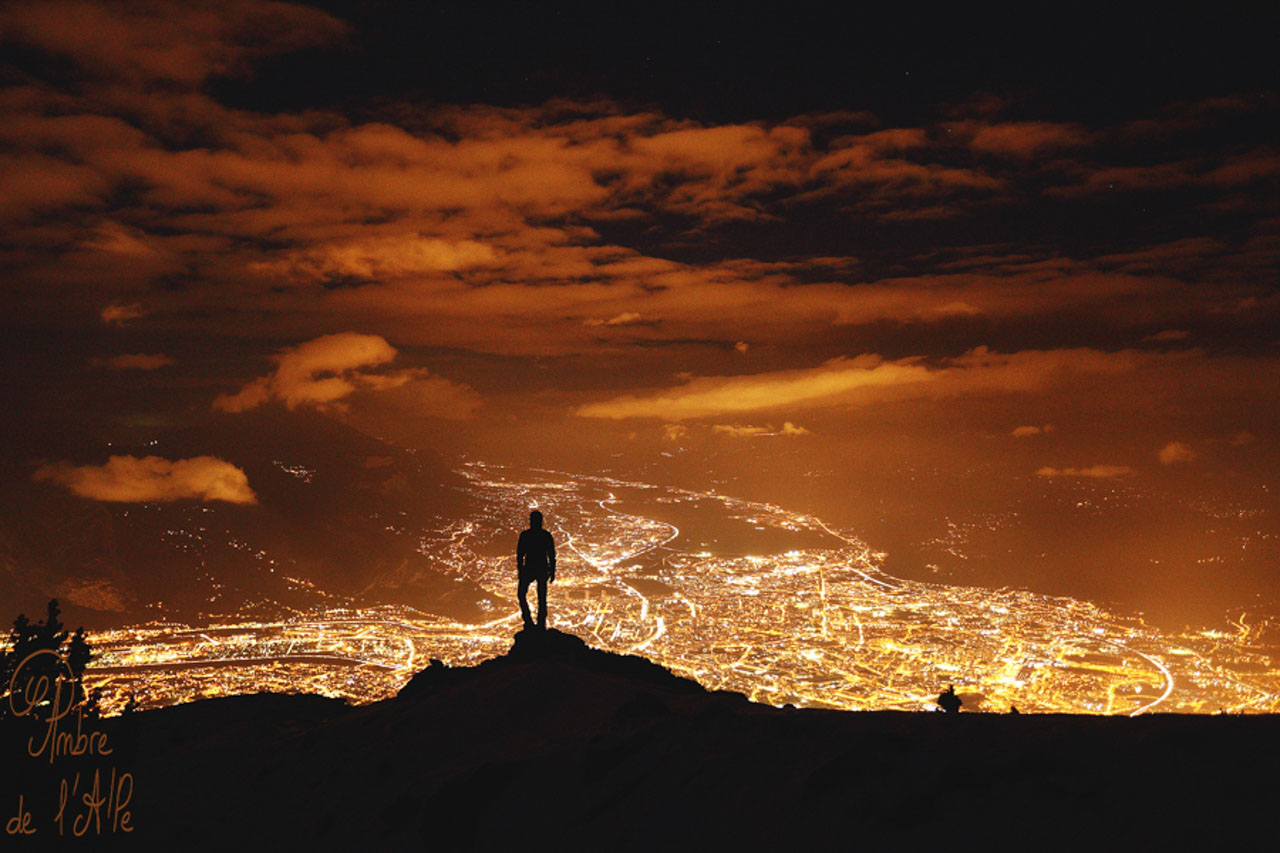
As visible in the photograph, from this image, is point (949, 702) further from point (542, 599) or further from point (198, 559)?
point (198, 559)

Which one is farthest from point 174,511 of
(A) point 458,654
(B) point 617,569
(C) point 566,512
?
(A) point 458,654

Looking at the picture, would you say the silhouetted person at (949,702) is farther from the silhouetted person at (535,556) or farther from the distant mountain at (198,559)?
the distant mountain at (198,559)

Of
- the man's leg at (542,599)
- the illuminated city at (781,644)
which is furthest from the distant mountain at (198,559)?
the man's leg at (542,599)

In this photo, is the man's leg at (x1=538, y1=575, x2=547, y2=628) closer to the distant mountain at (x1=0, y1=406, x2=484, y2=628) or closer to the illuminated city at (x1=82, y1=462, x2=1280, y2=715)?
the illuminated city at (x1=82, y1=462, x2=1280, y2=715)

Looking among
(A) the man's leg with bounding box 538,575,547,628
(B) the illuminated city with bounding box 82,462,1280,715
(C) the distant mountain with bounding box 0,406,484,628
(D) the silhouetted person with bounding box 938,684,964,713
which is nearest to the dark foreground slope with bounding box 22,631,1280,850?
(D) the silhouetted person with bounding box 938,684,964,713

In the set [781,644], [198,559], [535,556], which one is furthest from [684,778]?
[198,559]

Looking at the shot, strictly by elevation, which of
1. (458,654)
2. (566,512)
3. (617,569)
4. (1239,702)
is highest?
(566,512)

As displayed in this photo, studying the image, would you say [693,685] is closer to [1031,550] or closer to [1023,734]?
[1023,734]
